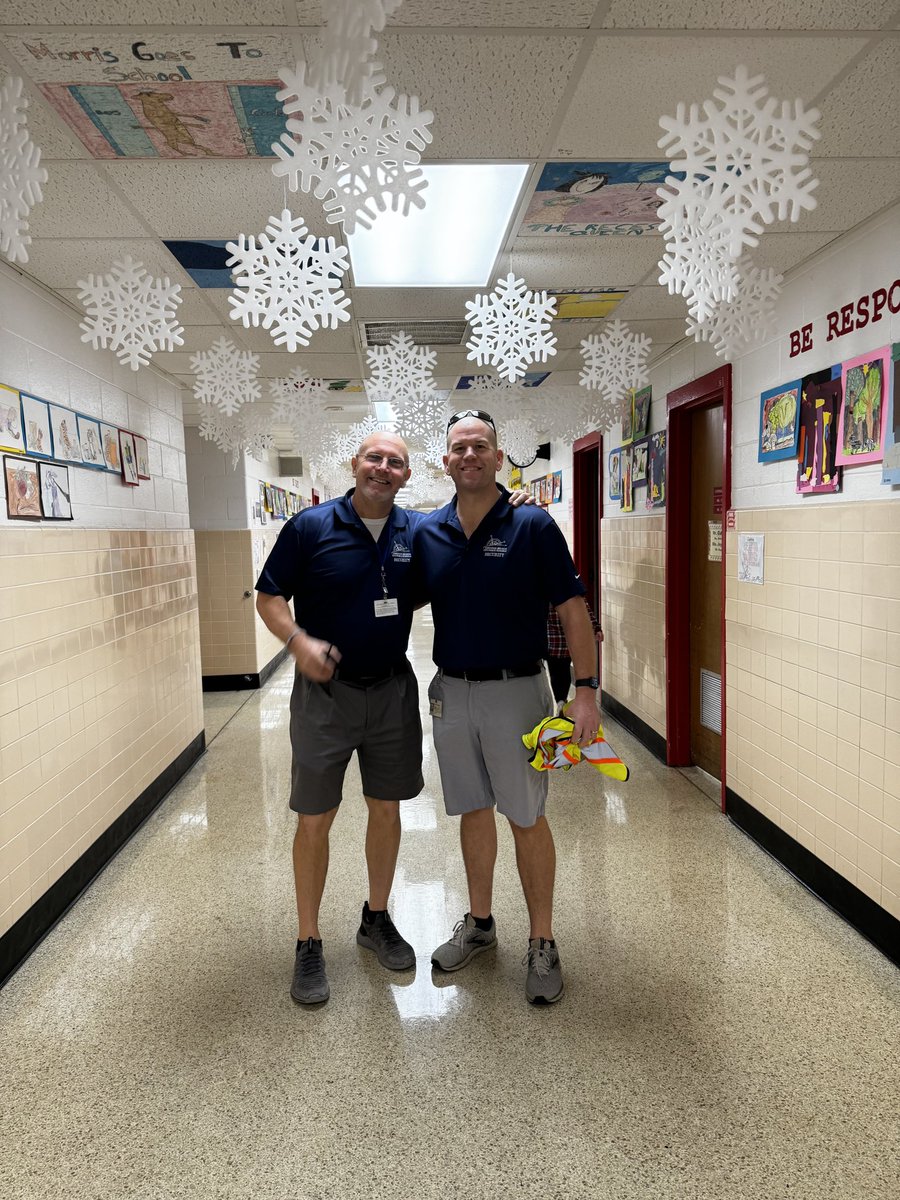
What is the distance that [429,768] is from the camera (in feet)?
15.6

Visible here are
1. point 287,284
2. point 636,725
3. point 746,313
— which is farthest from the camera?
point 636,725

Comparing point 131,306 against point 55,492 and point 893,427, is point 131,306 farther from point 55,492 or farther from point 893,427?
point 893,427

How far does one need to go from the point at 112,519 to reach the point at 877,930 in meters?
3.68

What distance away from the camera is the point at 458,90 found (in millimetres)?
1862

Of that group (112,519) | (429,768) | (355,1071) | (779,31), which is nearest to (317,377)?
(112,519)

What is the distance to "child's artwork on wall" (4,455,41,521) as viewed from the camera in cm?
273

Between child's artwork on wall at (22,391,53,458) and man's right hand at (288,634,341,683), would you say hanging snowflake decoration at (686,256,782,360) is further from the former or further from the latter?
child's artwork on wall at (22,391,53,458)

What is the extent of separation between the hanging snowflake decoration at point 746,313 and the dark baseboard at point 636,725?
2.75m

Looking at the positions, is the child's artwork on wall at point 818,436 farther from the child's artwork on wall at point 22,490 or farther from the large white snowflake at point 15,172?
the child's artwork on wall at point 22,490

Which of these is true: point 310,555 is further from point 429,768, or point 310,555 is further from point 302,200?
point 429,768

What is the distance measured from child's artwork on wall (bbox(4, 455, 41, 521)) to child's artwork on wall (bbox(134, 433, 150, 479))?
4.29 ft

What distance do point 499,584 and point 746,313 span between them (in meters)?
1.30

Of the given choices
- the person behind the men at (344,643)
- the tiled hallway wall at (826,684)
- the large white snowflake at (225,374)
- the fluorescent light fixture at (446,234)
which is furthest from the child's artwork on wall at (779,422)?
the large white snowflake at (225,374)

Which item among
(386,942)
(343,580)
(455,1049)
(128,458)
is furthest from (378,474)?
(128,458)
